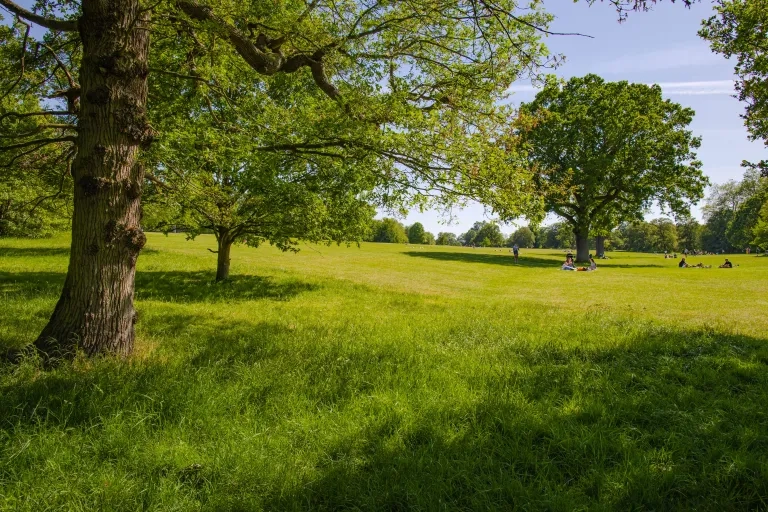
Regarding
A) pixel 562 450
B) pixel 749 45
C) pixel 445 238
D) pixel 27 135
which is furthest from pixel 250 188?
pixel 445 238

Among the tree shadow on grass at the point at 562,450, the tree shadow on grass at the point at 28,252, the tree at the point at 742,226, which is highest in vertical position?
the tree at the point at 742,226

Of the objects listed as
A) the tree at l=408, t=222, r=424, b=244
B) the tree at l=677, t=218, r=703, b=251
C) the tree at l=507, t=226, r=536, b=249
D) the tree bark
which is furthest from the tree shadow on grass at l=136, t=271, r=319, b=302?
the tree at l=507, t=226, r=536, b=249

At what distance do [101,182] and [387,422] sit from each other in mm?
4693

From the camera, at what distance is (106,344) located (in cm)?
532

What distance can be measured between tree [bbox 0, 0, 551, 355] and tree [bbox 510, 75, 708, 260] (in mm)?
32213

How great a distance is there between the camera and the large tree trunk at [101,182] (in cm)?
518

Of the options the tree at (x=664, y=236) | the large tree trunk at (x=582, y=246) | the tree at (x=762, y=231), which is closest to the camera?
the large tree trunk at (x=582, y=246)

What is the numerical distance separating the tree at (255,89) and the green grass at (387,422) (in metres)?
1.20

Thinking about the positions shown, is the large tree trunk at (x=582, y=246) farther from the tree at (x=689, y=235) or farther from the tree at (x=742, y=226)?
the tree at (x=689, y=235)

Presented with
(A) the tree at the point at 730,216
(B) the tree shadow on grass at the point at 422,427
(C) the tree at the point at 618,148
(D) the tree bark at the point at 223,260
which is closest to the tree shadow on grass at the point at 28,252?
(D) the tree bark at the point at 223,260

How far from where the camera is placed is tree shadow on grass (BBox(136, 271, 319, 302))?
12023 mm

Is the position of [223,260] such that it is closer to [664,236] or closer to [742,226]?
[742,226]

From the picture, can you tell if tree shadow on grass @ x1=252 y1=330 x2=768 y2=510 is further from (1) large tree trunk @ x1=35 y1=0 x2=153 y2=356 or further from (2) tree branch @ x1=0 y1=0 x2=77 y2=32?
(2) tree branch @ x1=0 y1=0 x2=77 y2=32

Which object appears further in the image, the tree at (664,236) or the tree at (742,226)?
the tree at (664,236)
